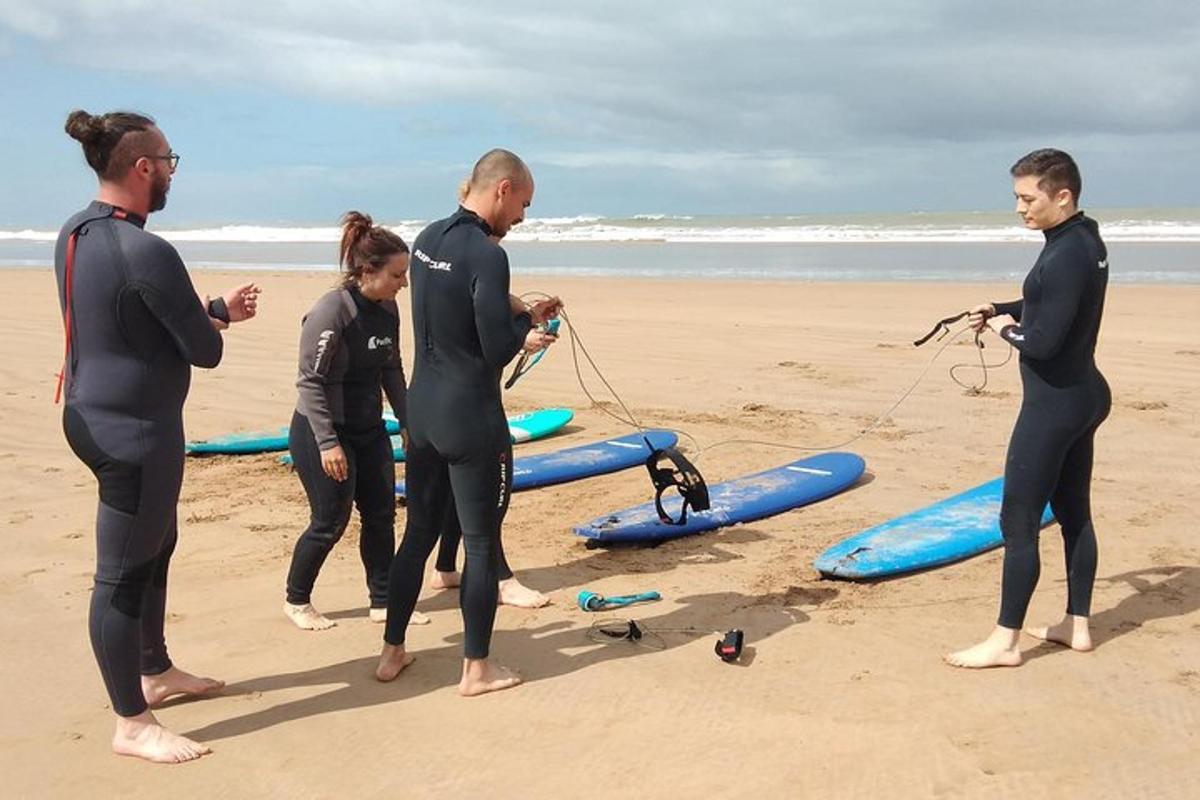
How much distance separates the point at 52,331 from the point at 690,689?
12378mm

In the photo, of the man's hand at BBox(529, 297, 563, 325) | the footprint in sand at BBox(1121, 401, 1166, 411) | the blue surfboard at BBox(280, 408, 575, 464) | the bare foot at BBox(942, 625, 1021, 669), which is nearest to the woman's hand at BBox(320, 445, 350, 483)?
the man's hand at BBox(529, 297, 563, 325)

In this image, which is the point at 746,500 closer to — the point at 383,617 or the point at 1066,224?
the point at 383,617

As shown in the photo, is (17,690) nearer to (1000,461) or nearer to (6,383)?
(1000,461)

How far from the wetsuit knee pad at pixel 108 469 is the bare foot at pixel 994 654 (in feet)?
9.29

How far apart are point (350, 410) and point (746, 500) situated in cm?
247

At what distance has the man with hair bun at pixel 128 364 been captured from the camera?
124 inches

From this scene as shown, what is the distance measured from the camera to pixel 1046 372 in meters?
3.93

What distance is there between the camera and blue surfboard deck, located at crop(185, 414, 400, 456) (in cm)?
759

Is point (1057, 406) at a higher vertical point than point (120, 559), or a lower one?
higher

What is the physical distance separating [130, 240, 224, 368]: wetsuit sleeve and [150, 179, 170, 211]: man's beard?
0.19m

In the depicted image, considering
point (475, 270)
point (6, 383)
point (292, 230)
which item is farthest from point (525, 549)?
point (292, 230)

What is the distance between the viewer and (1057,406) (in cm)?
390

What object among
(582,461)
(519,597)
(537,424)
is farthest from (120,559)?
(537,424)

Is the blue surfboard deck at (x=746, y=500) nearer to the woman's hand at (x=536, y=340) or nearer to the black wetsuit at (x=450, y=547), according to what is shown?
the black wetsuit at (x=450, y=547)
